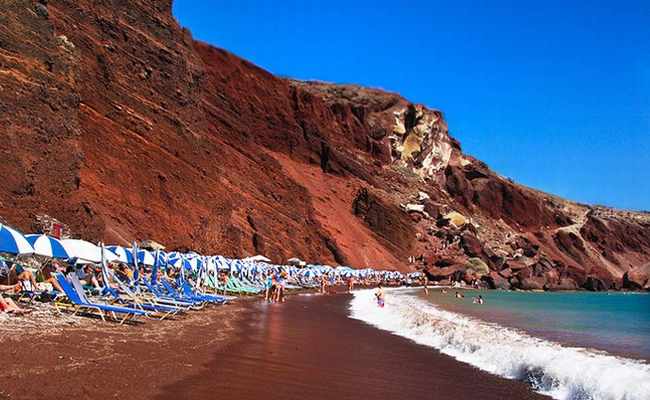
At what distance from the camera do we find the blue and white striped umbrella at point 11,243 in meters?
12.4

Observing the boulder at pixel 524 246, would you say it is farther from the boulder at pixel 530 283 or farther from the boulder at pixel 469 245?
the boulder at pixel 469 245

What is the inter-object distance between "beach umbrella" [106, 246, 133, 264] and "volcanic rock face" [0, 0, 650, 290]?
7.65 ft

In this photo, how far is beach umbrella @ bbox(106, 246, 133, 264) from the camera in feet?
61.6

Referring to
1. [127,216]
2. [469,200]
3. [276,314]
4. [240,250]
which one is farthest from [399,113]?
[276,314]

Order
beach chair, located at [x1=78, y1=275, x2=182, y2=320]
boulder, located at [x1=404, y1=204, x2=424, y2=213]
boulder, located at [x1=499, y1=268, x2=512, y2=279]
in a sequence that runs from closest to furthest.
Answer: beach chair, located at [x1=78, y1=275, x2=182, y2=320] < boulder, located at [x1=499, y1=268, x2=512, y2=279] < boulder, located at [x1=404, y1=204, x2=424, y2=213]

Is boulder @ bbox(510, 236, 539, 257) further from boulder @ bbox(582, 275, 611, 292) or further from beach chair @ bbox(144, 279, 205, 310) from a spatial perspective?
beach chair @ bbox(144, 279, 205, 310)

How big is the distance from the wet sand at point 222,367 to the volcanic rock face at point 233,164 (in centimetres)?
1133

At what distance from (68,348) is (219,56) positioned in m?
61.2

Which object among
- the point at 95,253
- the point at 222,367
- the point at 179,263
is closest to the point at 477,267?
the point at 179,263

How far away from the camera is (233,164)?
49875 millimetres

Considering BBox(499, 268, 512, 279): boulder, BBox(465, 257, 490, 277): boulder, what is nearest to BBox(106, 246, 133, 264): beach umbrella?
BBox(465, 257, 490, 277): boulder

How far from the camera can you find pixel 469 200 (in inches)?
4146

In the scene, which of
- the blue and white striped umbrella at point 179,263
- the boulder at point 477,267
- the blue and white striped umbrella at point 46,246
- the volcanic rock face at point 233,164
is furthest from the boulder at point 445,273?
the blue and white striped umbrella at point 46,246

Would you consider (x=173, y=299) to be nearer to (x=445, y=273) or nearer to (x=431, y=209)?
(x=445, y=273)
